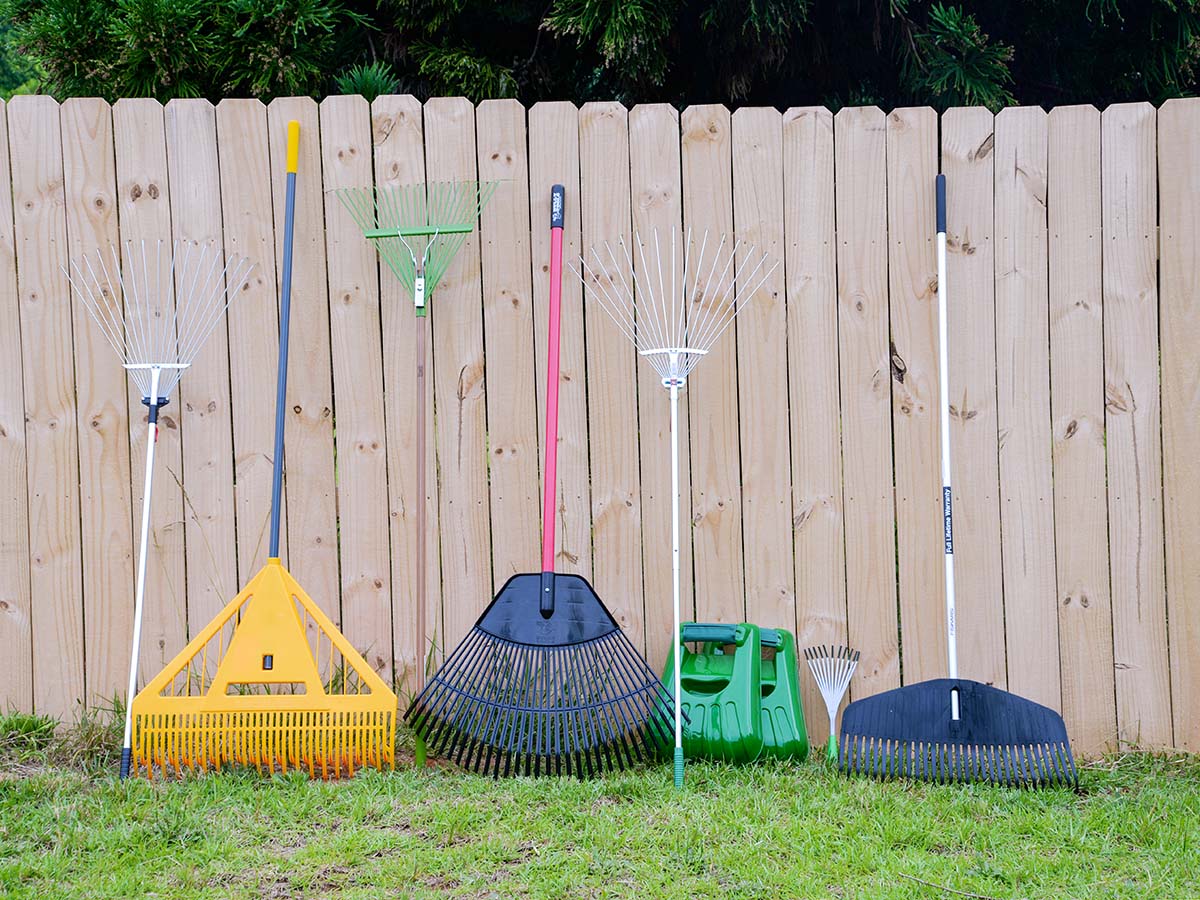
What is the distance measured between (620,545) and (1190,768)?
161cm

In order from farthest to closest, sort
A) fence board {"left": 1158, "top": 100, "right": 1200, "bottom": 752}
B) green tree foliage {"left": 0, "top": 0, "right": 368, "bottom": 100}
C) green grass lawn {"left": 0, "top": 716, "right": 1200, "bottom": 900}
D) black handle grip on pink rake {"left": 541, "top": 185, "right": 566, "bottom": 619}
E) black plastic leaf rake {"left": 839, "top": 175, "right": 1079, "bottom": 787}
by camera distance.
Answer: green tree foliage {"left": 0, "top": 0, "right": 368, "bottom": 100} < fence board {"left": 1158, "top": 100, "right": 1200, "bottom": 752} < black handle grip on pink rake {"left": 541, "top": 185, "right": 566, "bottom": 619} < black plastic leaf rake {"left": 839, "top": 175, "right": 1079, "bottom": 787} < green grass lawn {"left": 0, "top": 716, "right": 1200, "bottom": 900}

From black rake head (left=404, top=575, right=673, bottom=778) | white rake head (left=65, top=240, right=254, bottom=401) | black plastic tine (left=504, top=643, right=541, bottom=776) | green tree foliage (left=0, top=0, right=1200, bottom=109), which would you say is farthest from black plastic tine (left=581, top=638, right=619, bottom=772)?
green tree foliage (left=0, top=0, right=1200, bottom=109)

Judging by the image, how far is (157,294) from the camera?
2.85m

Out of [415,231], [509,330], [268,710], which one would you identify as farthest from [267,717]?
[415,231]

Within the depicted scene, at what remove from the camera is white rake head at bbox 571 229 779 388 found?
9.24 ft

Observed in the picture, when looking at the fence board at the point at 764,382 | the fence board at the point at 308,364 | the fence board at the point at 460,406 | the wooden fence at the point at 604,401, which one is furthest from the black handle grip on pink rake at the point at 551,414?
Answer: the fence board at the point at 308,364

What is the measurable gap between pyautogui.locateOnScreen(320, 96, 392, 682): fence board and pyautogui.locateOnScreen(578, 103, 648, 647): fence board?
59cm

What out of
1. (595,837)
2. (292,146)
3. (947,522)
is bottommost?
(595,837)

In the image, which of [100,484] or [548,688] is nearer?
[548,688]

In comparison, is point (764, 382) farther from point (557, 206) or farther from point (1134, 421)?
point (1134, 421)

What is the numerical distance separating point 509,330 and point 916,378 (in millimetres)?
1133

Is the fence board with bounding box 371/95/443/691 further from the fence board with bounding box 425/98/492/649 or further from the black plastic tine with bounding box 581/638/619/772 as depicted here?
the black plastic tine with bounding box 581/638/619/772

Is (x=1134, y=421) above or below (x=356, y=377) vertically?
below

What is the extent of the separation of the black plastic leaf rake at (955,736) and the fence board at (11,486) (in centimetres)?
225
